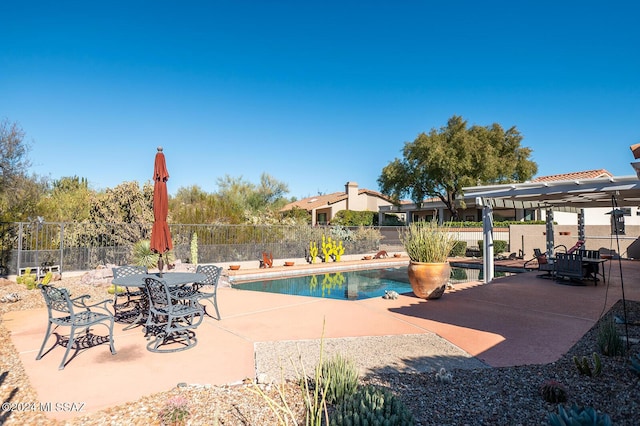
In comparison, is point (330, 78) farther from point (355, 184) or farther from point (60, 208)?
point (355, 184)

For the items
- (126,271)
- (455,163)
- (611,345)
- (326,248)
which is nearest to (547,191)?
(611,345)

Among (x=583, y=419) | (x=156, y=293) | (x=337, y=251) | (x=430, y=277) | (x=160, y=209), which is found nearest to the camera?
(x=583, y=419)

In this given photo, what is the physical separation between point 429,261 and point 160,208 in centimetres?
529

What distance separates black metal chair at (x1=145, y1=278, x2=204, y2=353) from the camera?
430 cm

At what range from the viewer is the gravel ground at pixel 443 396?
8.36 ft

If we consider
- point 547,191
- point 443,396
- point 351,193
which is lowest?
point 443,396

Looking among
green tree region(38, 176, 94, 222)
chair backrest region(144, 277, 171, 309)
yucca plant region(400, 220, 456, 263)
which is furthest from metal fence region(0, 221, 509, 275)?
chair backrest region(144, 277, 171, 309)

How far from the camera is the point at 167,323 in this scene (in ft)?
14.8

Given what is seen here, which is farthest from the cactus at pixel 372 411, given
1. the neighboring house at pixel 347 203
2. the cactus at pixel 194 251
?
the neighboring house at pixel 347 203

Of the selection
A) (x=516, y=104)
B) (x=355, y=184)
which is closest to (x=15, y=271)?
(x=516, y=104)

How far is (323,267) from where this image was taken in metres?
14.8

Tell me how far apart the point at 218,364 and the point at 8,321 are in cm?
437

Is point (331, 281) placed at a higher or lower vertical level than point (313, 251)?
lower

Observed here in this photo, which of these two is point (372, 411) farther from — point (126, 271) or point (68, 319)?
point (126, 271)
